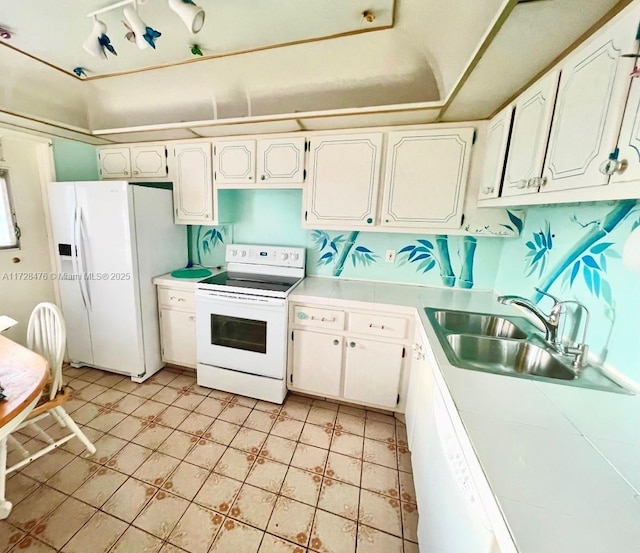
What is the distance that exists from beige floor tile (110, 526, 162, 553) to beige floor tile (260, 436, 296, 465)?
0.62 m

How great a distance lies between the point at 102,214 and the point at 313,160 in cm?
170

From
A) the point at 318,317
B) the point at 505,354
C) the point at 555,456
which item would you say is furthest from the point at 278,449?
the point at 555,456

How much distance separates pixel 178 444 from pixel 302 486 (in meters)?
0.86

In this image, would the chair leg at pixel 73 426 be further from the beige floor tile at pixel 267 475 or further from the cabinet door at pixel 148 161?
the cabinet door at pixel 148 161

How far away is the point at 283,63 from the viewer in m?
1.84

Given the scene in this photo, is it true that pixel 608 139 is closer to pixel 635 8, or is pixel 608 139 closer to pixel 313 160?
pixel 635 8

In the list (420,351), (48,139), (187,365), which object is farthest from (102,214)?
(420,351)

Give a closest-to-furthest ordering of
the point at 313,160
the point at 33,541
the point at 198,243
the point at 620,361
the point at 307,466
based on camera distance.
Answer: the point at 620,361 < the point at 33,541 < the point at 307,466 < the point at 313,160 < the point at 198,243

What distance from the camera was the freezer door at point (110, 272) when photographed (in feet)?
7.02

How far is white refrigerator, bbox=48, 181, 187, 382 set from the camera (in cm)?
217

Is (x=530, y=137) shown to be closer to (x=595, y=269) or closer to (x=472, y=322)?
(x=595, y=269)

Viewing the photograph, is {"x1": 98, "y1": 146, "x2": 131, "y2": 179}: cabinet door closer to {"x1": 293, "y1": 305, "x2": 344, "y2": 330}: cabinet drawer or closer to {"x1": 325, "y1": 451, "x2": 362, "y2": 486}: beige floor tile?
{"x1": 293, "y1": 305, "x2": 344, "y2": 330}: cabinet drawer

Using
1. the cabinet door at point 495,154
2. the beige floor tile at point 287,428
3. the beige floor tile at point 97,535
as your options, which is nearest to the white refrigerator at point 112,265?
the beige floor tile at point 97,535

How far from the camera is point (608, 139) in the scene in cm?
83
